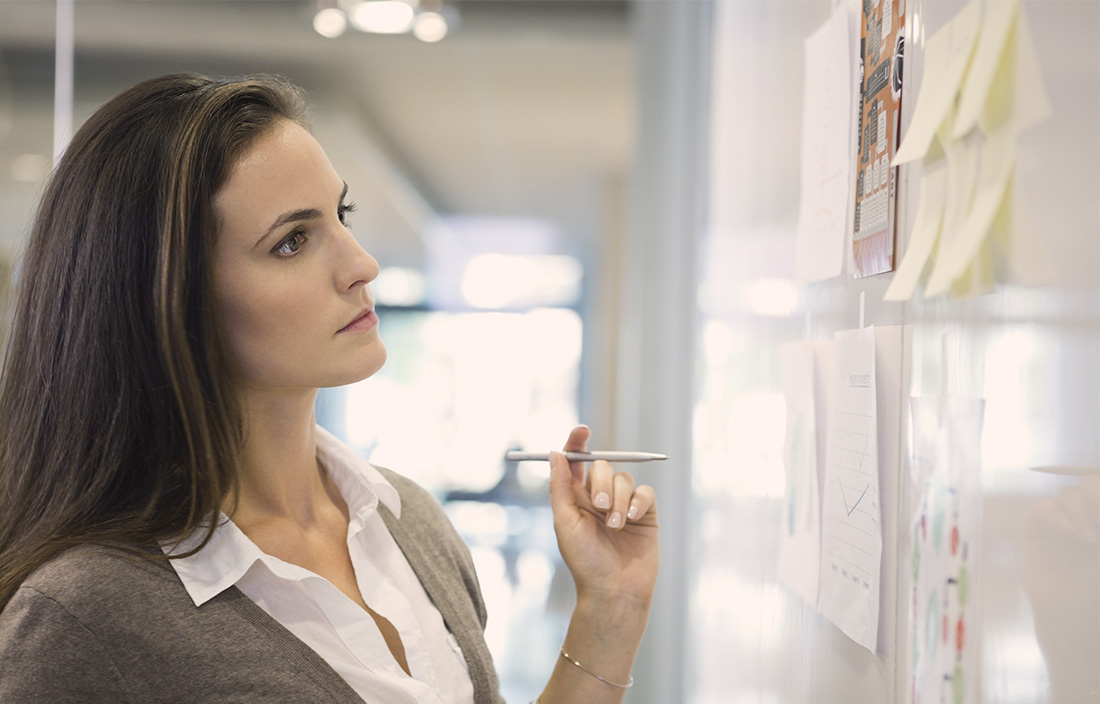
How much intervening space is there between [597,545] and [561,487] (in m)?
0.08

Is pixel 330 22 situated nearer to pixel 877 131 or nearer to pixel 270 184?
pixel 270 184

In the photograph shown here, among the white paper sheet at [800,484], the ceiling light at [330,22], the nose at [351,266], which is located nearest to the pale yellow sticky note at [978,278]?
the white paper sheet at [800,484]

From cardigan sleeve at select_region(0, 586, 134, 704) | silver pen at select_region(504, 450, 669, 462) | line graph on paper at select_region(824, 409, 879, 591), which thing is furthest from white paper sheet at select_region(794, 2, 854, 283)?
cardigan sleeve at select_region(0, 586, 134, 704)

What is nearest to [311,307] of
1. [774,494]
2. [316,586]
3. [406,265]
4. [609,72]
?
[316,586]

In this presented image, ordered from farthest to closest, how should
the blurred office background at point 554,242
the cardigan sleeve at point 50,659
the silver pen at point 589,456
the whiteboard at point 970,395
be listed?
the blurred office background at point 554,242, the silver pen at point 589,456, the cardigan sleeve at point 50,659, the whiteboard at point 970,395

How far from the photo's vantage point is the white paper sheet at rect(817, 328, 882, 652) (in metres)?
0.76

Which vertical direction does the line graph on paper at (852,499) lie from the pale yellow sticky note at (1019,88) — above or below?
below

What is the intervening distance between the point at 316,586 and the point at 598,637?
1.12 ft

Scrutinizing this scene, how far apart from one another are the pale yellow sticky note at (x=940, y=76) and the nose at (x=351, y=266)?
545mm

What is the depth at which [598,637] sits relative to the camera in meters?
0.99

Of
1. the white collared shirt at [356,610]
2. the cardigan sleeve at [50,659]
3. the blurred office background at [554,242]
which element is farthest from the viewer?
the blurred office background at [554,242]

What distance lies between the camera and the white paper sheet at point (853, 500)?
2.48ft

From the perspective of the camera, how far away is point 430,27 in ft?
8.21

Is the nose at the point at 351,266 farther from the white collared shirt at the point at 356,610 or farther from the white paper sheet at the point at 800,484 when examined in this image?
the white paper sheet at the point at 800,484
